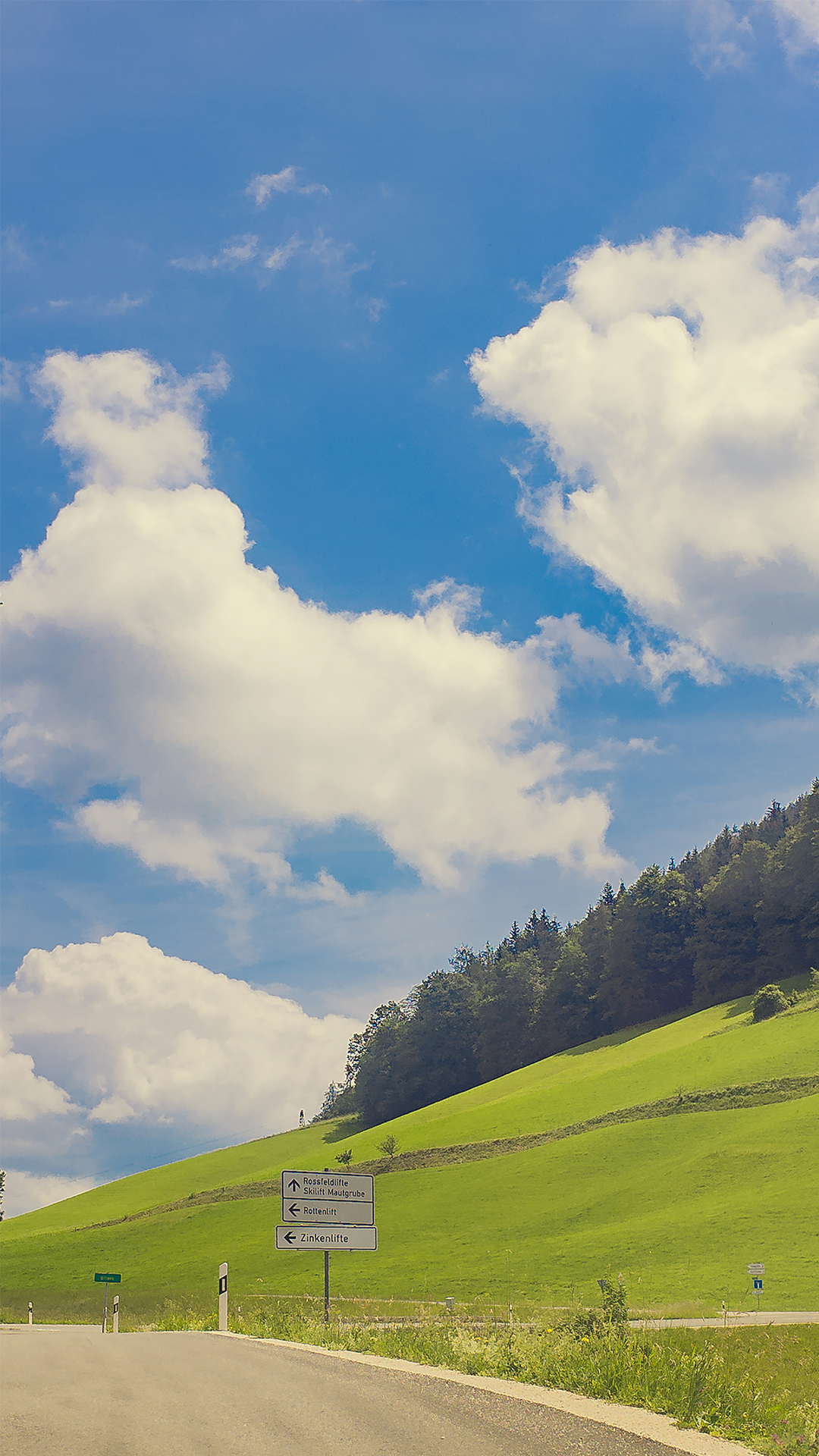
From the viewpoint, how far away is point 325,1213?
25.7m

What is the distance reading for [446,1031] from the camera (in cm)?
16275

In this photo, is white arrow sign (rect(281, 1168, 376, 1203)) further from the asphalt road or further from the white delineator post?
the asphalt road

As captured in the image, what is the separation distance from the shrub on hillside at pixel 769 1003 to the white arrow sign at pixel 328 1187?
82423 millimetres

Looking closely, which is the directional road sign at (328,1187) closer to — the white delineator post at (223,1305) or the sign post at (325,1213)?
the sign post at (325,1213)

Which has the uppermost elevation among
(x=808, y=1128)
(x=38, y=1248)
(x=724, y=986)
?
(x=724, y=986)

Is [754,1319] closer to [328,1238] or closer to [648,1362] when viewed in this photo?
[328,1238]

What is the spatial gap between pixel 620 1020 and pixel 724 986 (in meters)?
17.9

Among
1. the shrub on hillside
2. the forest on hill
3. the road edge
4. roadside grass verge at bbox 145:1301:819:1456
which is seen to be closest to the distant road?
roadside grass verge at bbox 145:1301:819:1456

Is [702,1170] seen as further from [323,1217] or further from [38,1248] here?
[38,1248]

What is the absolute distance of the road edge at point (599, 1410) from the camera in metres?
8.91

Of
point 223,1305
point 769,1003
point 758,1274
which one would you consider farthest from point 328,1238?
point 769,1003

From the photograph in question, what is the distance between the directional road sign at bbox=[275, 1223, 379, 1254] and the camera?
81.1ft

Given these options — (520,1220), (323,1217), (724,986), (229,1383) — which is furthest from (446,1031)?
(229,1383)

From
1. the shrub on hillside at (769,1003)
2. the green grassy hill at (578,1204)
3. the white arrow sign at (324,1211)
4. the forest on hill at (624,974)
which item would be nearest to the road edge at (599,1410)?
the white arrow sign at (324,1211)
